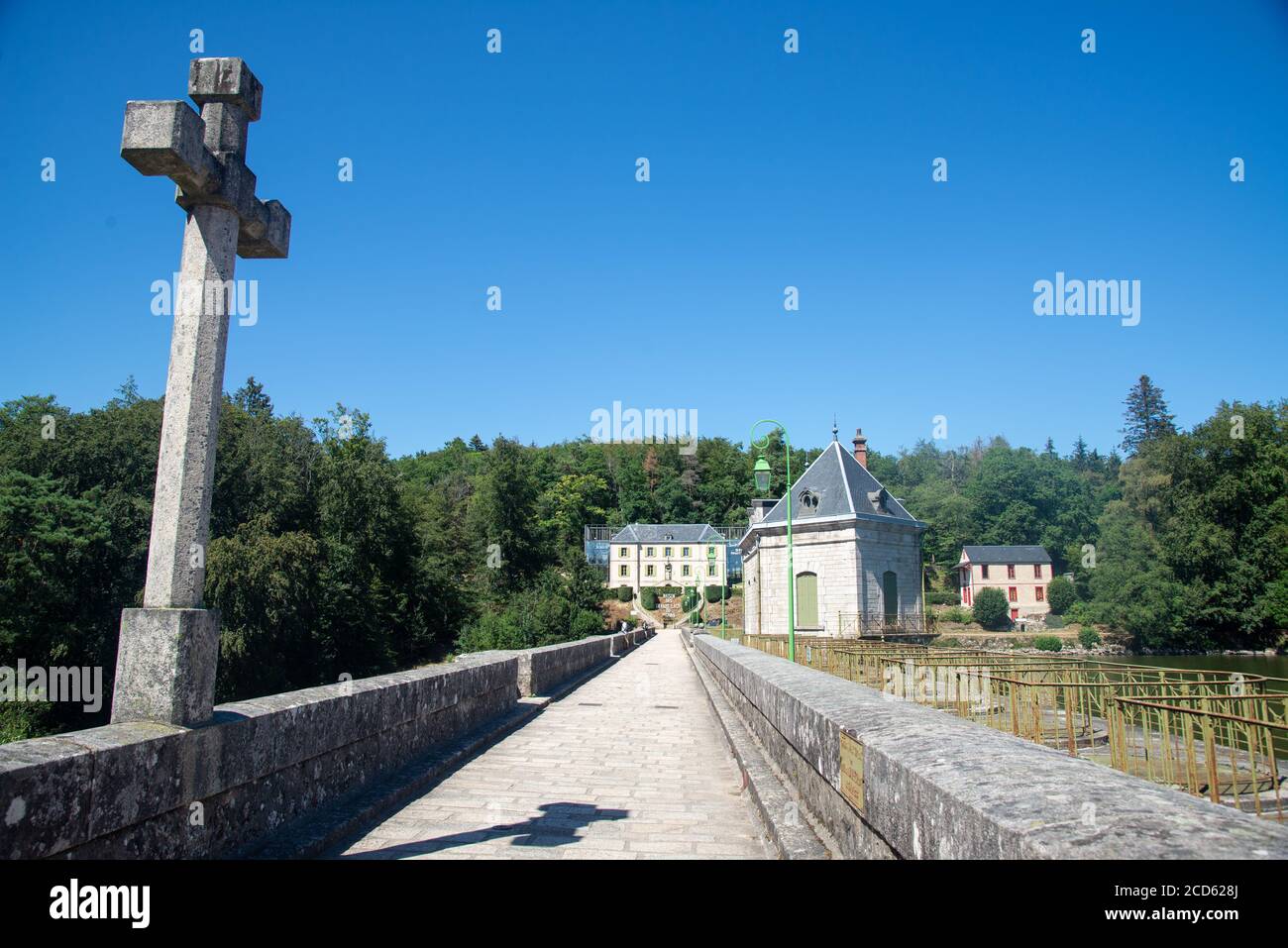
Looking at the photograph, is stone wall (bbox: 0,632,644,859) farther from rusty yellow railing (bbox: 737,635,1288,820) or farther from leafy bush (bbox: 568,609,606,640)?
leafy bush (bbox: 568,609,606,640)

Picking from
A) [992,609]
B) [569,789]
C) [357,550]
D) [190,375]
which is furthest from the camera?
[992,609]

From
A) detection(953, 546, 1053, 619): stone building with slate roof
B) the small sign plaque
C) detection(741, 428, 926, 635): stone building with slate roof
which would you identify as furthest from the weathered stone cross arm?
detection(953, 546, 1053, 619): stone building with slate roof

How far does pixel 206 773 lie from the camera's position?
3562mm

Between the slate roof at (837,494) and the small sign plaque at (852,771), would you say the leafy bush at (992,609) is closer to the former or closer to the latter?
the slate roof at (837,494)

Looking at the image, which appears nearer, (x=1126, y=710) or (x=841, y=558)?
(x=1126, y=710)

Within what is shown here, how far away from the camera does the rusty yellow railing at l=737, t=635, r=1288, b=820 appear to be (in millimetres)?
5727

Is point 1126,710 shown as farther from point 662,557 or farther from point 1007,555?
point 662,557

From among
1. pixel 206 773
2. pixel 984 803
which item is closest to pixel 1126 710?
pixel 984 803

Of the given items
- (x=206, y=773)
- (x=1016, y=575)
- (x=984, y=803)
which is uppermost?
(x=984, y=803)

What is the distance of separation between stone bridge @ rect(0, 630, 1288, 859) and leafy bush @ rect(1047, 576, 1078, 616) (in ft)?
216

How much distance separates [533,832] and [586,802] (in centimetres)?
101

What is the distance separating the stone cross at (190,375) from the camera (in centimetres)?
360
